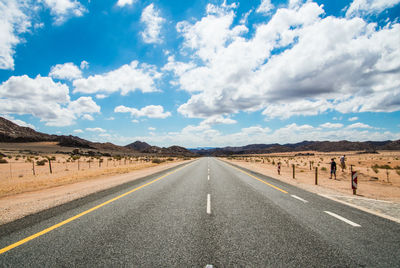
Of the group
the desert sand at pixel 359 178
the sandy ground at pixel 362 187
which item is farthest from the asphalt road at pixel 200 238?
the desert sand at pixel 359 178

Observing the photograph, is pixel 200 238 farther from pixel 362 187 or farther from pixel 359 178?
pixel 359 178

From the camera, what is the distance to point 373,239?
4062 millimetres

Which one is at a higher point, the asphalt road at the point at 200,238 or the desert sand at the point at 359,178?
the asphalt road at the point at 200,238

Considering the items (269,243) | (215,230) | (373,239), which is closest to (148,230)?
(215,230)

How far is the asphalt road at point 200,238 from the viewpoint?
128 inches

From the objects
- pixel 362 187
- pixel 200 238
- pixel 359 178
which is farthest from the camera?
pixel 359 178

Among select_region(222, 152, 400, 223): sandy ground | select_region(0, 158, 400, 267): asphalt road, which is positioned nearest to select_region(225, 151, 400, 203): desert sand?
select_region(222, 152, 400, 223): sandy ground

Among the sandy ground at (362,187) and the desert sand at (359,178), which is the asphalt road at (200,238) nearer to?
the sandy ground at (362,187)

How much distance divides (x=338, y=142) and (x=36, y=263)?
668 ft

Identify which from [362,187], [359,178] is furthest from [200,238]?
[359,178]

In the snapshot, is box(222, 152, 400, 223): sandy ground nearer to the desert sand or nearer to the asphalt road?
the desert sand

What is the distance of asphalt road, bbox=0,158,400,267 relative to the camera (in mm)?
3248

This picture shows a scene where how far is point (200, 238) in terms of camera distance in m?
4.11

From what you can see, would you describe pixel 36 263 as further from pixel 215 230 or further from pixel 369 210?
pixel 369 210
